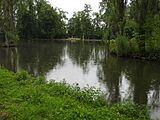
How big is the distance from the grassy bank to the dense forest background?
23.2 meters

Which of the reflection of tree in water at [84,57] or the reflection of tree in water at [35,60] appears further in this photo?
the reflection of tree in water at [84,57]

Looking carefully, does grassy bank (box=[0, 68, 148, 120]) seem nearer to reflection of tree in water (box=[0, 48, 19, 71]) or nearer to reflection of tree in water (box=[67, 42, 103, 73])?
reflection of tree in water (box=[0, 48, 19, 71])

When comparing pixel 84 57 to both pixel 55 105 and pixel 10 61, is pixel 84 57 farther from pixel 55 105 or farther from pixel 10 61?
pixel 55 105

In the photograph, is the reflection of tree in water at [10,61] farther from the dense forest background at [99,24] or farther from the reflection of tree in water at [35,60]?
the dense forest background at [99,24]

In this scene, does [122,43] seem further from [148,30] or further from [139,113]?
[139,113]

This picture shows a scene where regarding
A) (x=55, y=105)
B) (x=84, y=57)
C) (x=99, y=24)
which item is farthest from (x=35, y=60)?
(x=99, y=24)

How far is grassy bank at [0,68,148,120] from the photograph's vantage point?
31.0 ft

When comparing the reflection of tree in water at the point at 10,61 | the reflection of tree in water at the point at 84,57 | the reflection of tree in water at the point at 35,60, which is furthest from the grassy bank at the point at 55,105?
the reflection of tree in water at the point at 84,57

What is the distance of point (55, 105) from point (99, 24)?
9454 centimetres

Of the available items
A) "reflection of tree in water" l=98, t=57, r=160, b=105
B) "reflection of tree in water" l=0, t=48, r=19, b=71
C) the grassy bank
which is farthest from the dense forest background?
the grassy bank

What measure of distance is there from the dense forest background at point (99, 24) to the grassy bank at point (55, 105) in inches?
913

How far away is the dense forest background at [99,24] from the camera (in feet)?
119

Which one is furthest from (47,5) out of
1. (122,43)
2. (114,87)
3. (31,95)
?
(31,95)

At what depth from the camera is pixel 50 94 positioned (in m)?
12.7
